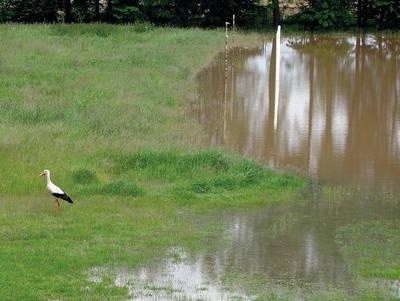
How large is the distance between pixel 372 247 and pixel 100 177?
4929 mm

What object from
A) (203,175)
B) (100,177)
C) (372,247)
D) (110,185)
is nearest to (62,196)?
(110,185)

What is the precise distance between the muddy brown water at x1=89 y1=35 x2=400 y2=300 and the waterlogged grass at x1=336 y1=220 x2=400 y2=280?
0.17 metres

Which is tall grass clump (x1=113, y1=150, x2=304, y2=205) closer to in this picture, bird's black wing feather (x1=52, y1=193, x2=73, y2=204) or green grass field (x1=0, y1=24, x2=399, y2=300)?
green grass field (x1=0, y1=24, x2=399, y2=300)

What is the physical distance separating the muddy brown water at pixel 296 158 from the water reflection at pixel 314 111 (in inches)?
1.2

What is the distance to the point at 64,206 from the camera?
12695 mm

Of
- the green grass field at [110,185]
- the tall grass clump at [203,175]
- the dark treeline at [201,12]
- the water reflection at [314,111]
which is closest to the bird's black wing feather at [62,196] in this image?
the green grass field at [110,185]

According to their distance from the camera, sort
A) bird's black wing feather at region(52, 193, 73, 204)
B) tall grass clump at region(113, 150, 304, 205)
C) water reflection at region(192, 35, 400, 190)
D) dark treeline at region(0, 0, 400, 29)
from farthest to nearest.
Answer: dark treeline at region(0, 0, 400, 29)
water reflection at region(192, 35, 400, 190)
tall grass clump at region(113, 150, 304, 205)
bird's black wing feather at region(52, 193, 73, 204)

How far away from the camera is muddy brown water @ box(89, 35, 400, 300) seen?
10055 mm

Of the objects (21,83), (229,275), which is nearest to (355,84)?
(21,83)

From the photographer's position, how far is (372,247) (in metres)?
11.5

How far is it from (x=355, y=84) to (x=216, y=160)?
44.8 feet

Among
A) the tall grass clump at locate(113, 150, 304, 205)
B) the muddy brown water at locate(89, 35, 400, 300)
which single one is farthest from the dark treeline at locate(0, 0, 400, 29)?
the tall grass clump at locate(113, 150, 304, 205)

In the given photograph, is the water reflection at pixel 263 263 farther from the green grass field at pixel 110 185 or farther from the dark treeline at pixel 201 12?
the dark treeline at pixel 201 12

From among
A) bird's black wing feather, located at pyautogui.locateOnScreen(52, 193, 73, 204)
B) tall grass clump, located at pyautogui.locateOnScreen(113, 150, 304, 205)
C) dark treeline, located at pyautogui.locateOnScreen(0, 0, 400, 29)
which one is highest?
dark treeline, located at pyautogui.locateOnScreen(0, 0, 400, 29)
